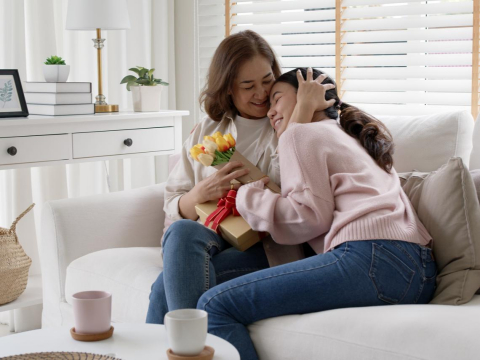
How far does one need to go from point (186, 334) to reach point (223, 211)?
72 cm

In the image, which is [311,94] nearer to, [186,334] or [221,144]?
[221,144]

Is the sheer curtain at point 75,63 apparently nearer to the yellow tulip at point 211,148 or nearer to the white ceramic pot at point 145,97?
the white ceramic pot at point 145,97

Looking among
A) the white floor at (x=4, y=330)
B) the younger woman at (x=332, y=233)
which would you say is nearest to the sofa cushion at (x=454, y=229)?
the younger woman at (x=332, y=233)

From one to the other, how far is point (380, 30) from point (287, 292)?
63.4 inches

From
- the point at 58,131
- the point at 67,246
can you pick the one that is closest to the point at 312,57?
the point at 58,131

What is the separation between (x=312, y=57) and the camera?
9.91ft

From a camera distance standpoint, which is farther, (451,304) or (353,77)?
(353,77)

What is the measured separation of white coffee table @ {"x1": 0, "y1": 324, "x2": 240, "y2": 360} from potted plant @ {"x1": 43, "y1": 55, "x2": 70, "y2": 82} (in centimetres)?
137

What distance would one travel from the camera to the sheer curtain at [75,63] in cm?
271

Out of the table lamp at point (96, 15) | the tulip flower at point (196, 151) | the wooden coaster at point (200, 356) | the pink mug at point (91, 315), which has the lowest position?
the wooden coaster at point (200, 356)

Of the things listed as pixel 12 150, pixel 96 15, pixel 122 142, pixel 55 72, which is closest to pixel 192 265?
pixel 12 150

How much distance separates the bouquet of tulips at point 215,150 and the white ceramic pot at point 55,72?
2.78 ft

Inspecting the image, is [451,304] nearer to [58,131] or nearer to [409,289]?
[409,289]

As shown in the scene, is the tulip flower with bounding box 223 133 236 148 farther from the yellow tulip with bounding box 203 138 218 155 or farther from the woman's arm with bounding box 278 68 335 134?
the woman's arm with bounding box 278 68 335 134
